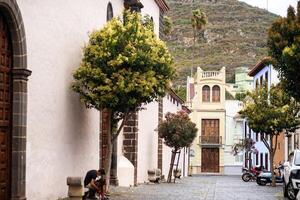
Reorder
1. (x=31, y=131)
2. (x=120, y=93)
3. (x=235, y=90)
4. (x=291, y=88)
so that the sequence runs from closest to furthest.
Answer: (x=31, y=131) → (x=291, y=88) → (x=120, y=93) → (x=235, y=90)

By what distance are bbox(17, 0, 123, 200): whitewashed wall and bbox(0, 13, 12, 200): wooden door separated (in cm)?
76

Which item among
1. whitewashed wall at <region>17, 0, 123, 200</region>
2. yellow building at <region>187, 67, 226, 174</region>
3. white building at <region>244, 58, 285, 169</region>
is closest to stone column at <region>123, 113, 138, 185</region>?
whitewashed wall at <region>17, 0, 123, 200</region>

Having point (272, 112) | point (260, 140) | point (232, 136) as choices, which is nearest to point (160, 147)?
point (272, 112)

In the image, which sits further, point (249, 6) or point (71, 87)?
point (249, 6)

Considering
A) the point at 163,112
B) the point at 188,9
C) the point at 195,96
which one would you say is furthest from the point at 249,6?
the point at 163,112

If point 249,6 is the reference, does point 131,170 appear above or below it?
below

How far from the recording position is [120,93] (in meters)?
18.7

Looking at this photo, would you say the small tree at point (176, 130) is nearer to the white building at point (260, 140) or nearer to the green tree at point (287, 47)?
the white building at point (260, 140)

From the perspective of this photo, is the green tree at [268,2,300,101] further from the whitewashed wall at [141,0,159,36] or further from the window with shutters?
the window with shutters

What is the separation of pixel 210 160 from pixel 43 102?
168 ft

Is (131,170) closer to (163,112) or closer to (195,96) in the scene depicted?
(163,112)

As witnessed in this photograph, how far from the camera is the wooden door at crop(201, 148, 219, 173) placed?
217ft

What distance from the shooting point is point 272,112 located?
31828mm

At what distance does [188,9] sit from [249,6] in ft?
41.7
